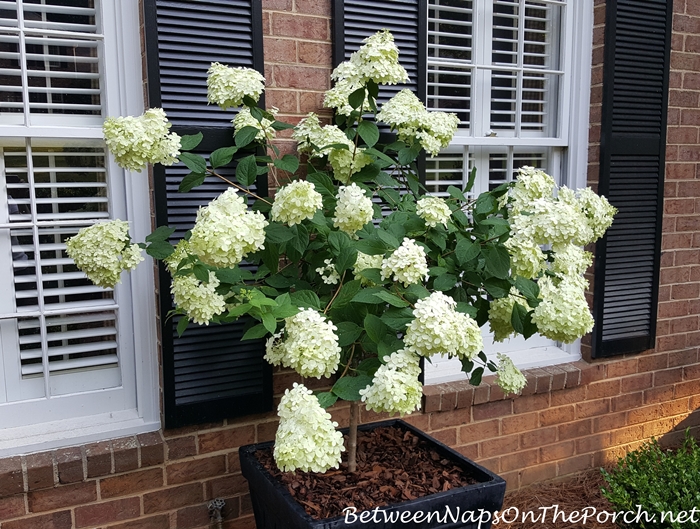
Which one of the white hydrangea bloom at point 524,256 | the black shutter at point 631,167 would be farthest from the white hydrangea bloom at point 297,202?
the black shutter at point 631,167

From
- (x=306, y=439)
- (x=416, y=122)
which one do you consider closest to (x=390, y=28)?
(x=416, y=122)

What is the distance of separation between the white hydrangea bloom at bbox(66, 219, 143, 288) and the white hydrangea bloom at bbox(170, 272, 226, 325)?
179 millimetres

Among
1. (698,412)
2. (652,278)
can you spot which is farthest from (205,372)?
(698,412)

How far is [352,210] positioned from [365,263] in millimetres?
177

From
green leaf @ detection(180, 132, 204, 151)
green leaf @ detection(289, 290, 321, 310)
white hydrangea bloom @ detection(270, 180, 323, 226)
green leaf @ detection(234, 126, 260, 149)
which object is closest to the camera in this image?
white hydrangea bloom @ detection(270, 180, 323, 226)

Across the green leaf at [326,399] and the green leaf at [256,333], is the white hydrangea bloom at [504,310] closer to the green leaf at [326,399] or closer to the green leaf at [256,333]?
the green leaf at [326,399]

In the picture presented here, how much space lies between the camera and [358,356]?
209 cm

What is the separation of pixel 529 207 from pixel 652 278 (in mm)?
1715

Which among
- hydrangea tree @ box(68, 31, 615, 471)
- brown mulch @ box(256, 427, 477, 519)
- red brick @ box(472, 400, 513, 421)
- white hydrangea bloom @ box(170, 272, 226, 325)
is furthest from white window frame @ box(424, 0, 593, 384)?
white hydrangea bloom @ box(170, 272, 226, 325)

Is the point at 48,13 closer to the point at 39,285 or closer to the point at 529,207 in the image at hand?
the point at 39,285

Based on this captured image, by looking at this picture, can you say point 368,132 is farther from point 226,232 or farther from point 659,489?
point 659,489

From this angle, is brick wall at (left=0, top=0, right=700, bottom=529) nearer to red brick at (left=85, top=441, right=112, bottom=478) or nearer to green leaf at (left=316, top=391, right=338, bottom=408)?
red brick at (left=85, top=441, right=112, bottom=478)

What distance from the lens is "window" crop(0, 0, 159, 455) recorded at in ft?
6.91

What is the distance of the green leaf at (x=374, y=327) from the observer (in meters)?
1.73
